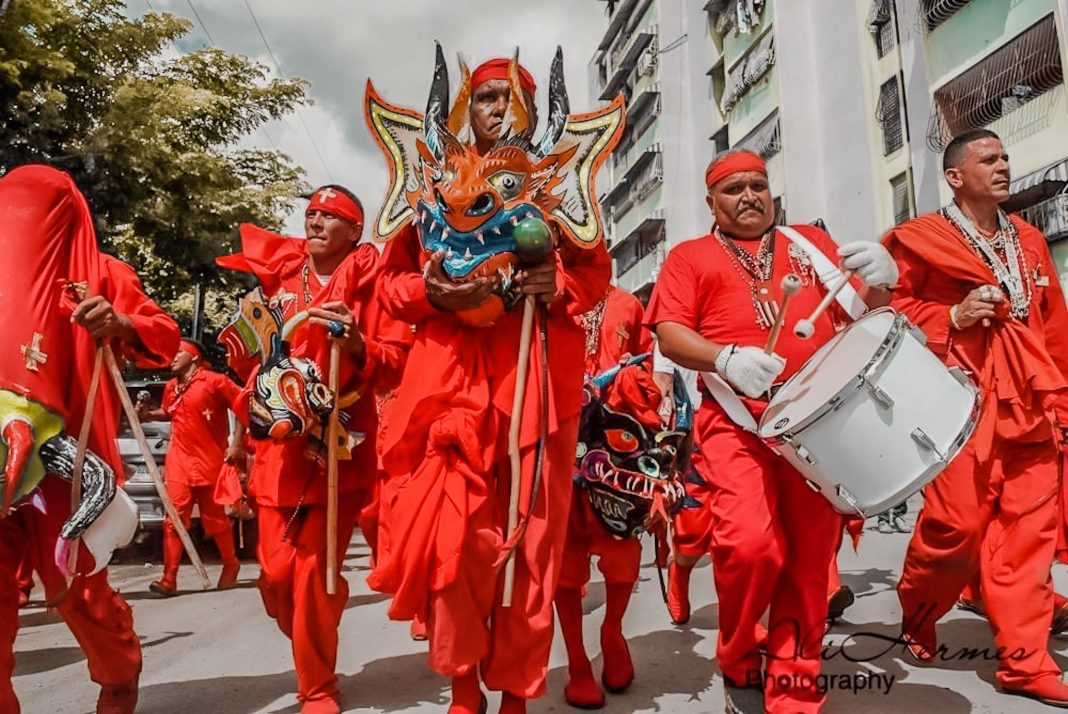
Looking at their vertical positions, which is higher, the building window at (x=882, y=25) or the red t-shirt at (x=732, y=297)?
the building window at (x=882, y=25)

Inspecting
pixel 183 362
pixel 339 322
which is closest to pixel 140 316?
pixel 339 322

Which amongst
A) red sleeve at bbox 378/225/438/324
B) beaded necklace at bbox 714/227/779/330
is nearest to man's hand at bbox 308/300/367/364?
red sleeve at bbox 378/225/438/324

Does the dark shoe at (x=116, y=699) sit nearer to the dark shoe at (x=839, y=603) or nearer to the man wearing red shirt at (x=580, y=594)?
the man wearing red shirt at (x=580, y=594)

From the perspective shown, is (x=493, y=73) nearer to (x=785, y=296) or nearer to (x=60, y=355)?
(x=785, y=296)

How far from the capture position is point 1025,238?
157 inches

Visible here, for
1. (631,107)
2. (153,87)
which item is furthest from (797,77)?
(153,87)

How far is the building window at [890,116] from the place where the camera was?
19125 millimetres

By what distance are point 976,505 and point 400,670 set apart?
107 inches

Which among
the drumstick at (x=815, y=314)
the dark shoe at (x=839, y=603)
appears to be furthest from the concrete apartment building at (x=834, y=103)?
the drumstick at (x=815, y=314)

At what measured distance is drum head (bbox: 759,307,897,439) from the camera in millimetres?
2756

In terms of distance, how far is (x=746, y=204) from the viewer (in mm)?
3492

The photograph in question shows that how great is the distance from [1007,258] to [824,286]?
1.12 m

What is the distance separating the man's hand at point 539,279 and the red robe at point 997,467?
6.19 ft

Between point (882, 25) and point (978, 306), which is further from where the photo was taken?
point (882, 25)
